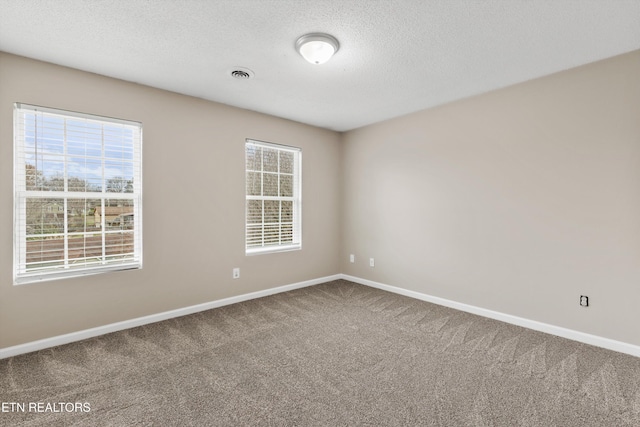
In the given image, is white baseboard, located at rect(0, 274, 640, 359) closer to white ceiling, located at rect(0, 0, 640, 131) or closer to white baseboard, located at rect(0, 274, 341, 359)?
white baseboard, located at rect(0, 274, 341, 359)

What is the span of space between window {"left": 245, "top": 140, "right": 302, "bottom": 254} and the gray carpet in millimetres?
1306

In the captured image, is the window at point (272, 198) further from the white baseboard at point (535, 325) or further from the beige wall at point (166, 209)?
the white baseboard at point (535, 325)

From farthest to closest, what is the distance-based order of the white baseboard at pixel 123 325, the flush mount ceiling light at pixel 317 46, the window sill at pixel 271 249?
the window sill at pixel 271 249 → the white baseboard at pixel 123 325 → the flush mount ceiling light at pixel 317 46

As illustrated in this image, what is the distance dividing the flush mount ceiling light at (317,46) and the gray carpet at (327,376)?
245cm

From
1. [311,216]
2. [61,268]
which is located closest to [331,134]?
[311,216]

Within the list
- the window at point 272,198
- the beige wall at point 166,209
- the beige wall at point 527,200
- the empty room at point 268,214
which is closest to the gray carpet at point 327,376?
the empty room at point 268,214

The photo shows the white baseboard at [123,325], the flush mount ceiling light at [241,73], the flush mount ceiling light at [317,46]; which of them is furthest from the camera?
the flush mount ceiling light at [241,73]

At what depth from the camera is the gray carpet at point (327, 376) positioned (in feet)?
5.88

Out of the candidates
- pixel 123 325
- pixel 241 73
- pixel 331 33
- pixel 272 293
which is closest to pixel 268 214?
pixel 272 293

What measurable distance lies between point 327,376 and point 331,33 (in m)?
2.55

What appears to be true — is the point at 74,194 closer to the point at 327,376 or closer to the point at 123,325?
the point at 123,325

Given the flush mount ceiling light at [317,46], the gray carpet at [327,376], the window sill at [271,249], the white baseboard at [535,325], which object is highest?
the flush mount ceiling light at [317,46]

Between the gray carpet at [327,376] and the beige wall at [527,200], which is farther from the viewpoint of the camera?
the beige wall at [527,200]

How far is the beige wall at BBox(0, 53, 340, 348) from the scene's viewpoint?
99.7 inches
